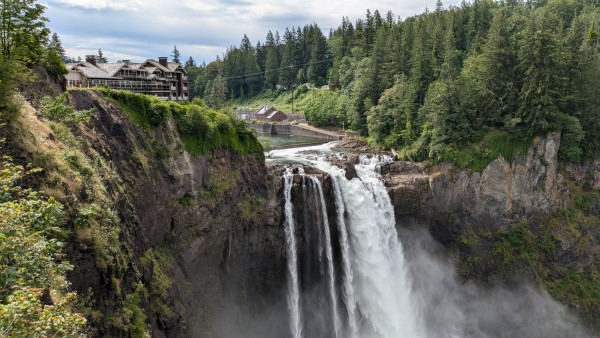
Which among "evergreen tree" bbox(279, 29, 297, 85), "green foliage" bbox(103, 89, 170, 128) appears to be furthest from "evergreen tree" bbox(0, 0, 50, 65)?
"evergreen tree" bbox(279, 29, 297, 85)

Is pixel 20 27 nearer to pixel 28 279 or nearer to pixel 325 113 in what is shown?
pixel 28 279

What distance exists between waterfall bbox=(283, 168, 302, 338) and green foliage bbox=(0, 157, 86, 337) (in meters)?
25.7

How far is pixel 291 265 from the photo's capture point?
A: 36969 mm

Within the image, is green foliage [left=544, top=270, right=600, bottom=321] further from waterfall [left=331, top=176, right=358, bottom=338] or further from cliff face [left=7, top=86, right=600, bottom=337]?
waterfall [left=331, top=176, right=358, bottom=338]

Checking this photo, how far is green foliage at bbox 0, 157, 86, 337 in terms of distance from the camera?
8203 mm

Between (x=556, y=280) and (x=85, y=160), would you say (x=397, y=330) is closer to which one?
(x=556, y=280)

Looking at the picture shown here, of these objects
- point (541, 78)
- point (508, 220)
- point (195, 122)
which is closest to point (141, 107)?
point (195, 122)

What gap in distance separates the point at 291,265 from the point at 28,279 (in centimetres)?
2798

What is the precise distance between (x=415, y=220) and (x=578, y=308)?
17.3 m

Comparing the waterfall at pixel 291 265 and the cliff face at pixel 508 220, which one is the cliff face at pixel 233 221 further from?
the waterfall at pixel 291 265

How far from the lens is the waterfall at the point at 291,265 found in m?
36.6

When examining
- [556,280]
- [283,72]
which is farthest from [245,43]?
[556,280]

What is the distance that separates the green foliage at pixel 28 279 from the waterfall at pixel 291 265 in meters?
25.7

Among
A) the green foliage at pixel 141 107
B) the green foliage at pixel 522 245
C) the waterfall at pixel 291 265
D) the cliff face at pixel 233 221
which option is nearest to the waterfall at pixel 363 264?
the waterfall at pixel 291 265
